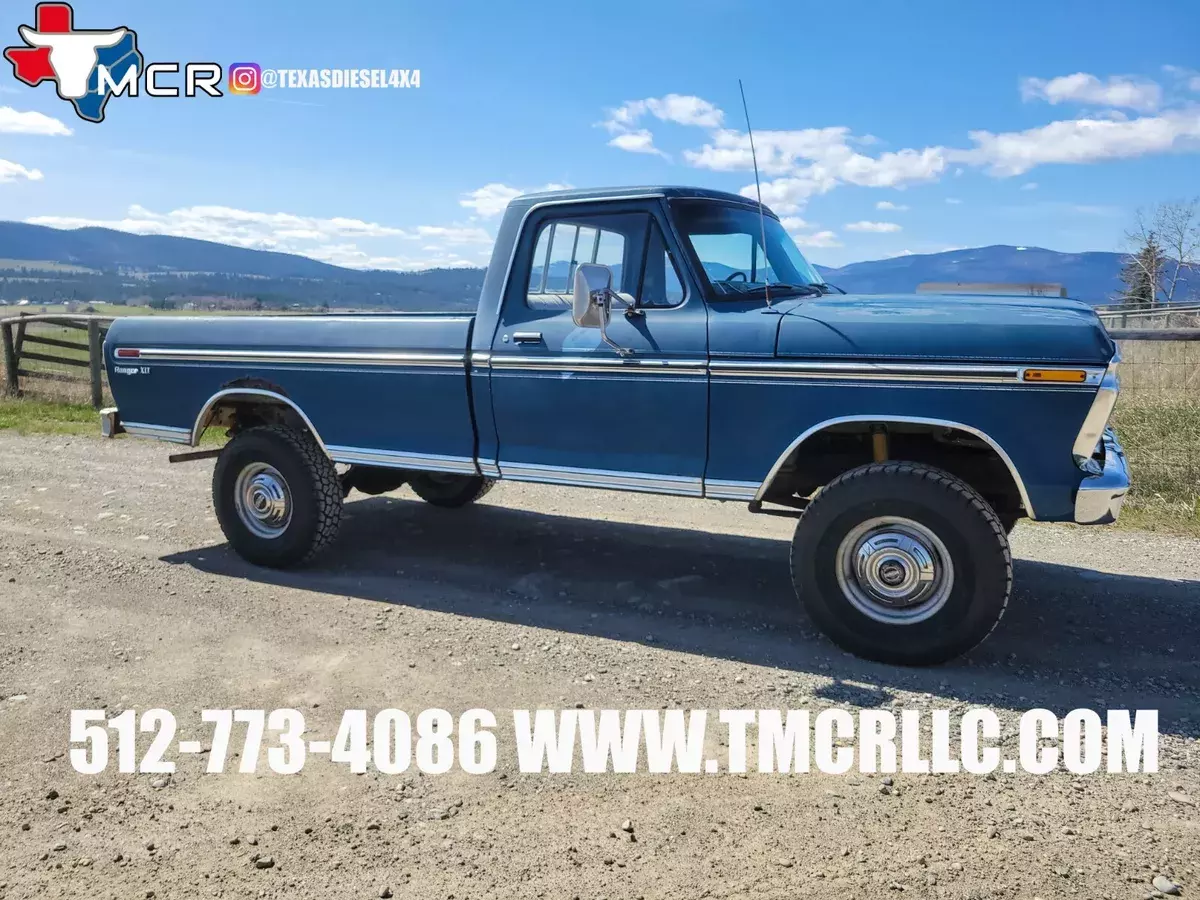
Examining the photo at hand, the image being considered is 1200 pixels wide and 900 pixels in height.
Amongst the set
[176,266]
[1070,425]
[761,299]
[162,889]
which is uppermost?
[176,266]

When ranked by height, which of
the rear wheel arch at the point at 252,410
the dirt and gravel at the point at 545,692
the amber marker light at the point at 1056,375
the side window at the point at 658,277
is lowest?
the dirt and gravel at the point at 545,692

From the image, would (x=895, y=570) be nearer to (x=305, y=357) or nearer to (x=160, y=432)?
(x=305, y=357)

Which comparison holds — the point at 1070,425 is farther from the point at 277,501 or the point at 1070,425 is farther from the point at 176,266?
the point at 176,266

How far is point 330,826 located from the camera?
120 inches

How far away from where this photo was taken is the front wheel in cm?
415

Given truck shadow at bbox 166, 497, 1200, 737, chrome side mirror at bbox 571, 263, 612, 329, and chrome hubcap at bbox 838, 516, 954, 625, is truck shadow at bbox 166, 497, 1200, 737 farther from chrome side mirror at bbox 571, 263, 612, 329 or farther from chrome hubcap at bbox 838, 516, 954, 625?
chrome side mirror at bbox 571, 263, 612, 329

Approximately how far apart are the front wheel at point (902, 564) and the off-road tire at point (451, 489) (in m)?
3.44

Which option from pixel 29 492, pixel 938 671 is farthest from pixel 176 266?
pixel 938 671

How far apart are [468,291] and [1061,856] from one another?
4153mm

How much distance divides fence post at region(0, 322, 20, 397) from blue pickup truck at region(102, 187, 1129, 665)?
32.3 ft

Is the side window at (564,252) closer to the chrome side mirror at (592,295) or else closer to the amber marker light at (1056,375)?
the chrome side mirror at (592,295)

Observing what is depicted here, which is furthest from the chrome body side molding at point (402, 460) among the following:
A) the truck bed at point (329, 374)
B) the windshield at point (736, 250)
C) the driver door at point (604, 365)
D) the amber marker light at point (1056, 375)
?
the amber marker light at point (1056, 375)

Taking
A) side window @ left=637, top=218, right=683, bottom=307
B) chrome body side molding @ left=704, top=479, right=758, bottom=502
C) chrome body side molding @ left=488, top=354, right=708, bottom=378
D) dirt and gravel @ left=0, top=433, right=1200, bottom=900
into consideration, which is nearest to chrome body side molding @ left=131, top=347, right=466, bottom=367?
chrome body side molding @ left=488, top=354, right=708, bottom=378

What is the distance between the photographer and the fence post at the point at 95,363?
13258mm
